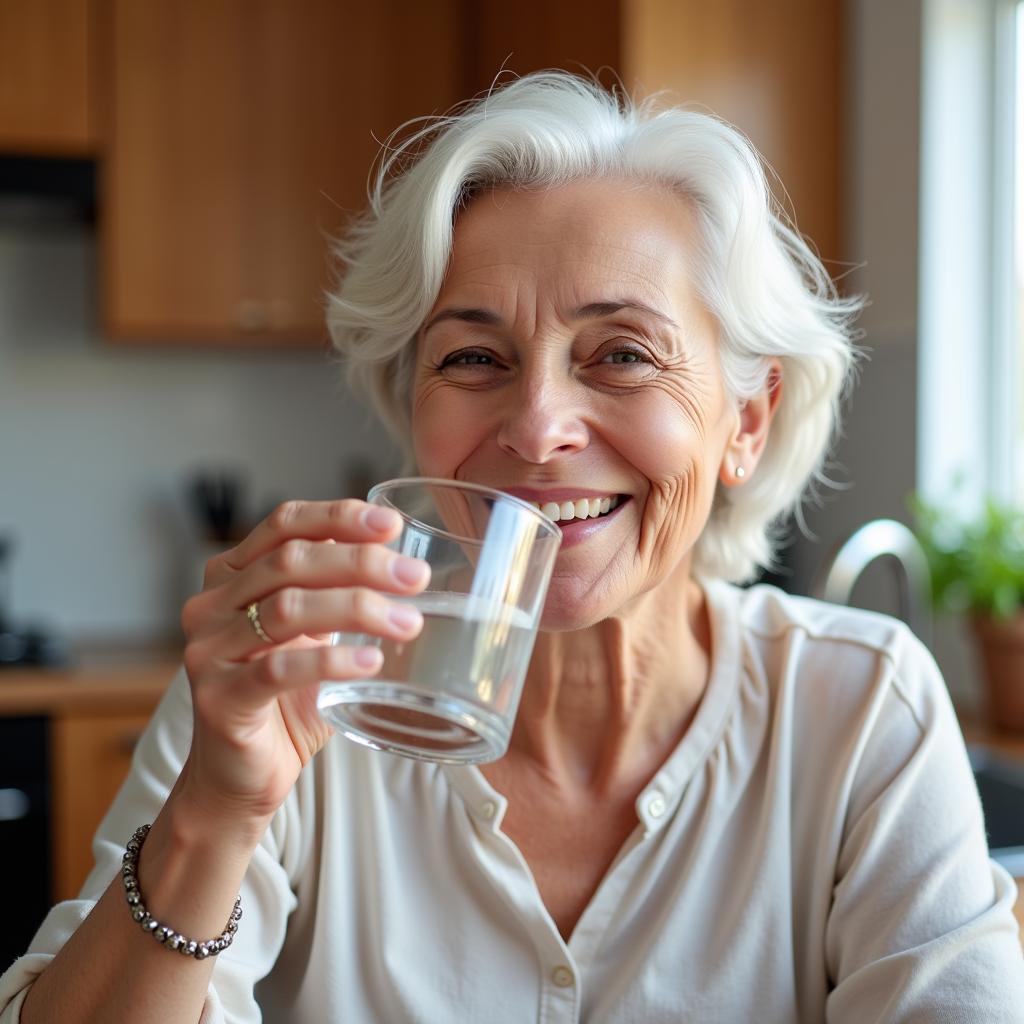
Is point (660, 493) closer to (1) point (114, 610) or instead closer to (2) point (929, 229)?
(2) point (929, 229)

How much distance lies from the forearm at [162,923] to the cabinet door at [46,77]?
2664mm

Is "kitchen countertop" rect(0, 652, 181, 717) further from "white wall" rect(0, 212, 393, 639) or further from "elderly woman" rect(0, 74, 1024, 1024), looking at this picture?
"elderly woman" rect(0, 74, 1024, 1024)

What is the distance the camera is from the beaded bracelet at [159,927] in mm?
958

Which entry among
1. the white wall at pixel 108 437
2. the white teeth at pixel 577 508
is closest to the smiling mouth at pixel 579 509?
the white teeth at pixel 577 508

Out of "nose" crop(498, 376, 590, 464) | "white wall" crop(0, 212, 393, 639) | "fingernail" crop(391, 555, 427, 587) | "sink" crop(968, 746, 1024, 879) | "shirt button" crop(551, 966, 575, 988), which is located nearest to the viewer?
"fingernail" crop(391, 555, 427, 587)

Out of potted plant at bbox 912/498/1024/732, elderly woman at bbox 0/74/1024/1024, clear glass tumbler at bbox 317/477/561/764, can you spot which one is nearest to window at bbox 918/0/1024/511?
potted plant at bbox 912/498/1024/732

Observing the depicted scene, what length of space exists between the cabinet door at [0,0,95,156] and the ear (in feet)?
7.85

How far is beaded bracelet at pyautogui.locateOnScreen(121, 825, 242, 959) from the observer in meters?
0.96

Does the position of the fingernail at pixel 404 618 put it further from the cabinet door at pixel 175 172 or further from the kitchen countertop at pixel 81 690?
the cabinet door at pixel 175 172

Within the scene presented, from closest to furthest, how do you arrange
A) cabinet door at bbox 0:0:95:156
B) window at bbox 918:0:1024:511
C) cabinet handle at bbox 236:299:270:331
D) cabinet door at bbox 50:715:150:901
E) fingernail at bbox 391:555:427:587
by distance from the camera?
fingernail at bbox 391:555:427:587, window at bbox 918:0:1024:511, cabinet door at bbox 50:715:150:901, cabinet door at bbox 0:0:95:156, cabinet handle at bbox 236:299:270:331

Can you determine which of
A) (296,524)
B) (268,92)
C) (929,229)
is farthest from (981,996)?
(268,92)

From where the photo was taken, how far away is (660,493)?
1.19 m

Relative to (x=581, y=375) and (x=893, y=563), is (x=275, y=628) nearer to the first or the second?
(x=581, y=375)

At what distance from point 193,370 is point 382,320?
8.15ft
